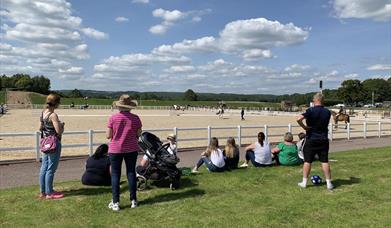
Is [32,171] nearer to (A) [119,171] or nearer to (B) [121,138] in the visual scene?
(A) [119,171]

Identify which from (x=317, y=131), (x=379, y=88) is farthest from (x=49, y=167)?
(x=379, y=88)

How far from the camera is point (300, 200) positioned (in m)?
7.34

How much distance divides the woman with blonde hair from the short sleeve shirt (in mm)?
4275

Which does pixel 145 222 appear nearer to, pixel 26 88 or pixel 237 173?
pixel 237 173

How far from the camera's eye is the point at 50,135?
7160mm

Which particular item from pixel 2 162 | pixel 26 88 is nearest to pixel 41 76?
pixel 26 88

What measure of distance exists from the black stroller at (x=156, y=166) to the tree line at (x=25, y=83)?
173 metres

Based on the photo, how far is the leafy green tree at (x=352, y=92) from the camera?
138 meters

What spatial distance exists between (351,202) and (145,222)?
136 inches

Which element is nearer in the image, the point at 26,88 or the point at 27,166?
the point at 27,166

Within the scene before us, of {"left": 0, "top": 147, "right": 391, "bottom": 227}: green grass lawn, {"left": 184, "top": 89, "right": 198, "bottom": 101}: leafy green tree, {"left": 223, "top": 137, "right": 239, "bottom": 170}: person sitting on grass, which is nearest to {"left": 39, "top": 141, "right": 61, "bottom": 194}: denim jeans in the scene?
{"left": 0, "top": 147, "right": 391, "bottom": 227}: green grass lawn

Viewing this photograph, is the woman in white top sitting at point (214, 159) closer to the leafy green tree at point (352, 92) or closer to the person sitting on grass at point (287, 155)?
the person sitting on grass at point (287, 155)

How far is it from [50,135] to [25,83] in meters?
179

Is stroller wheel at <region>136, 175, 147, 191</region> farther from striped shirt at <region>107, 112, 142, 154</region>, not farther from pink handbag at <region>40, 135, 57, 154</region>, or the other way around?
pink handbag at <region>40, 135, 57, 154</region>
